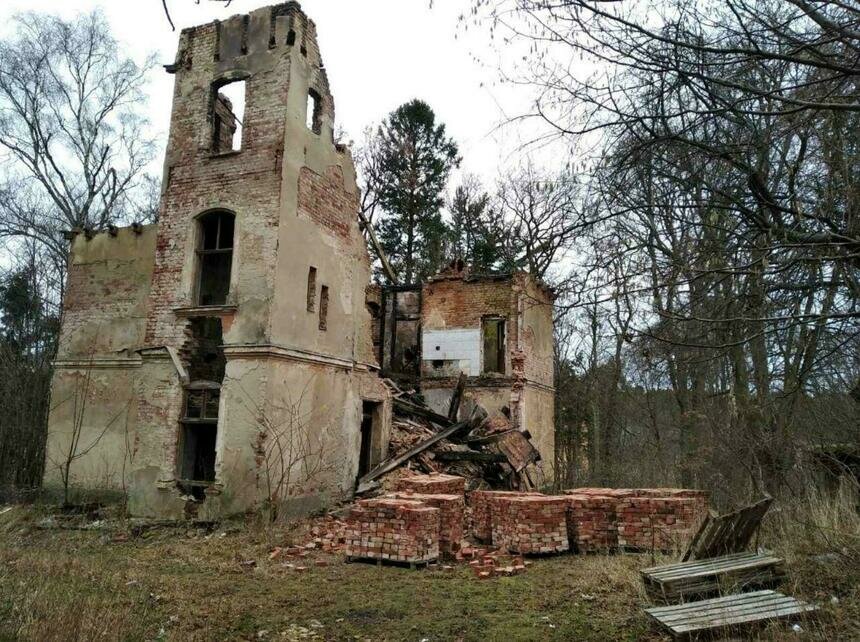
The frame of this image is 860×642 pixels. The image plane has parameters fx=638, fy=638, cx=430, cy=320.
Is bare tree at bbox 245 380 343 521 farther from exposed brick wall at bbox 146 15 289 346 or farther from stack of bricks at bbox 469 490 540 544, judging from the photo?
stack of bricks at bbox 469 490 540 544

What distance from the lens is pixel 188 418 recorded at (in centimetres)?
1296

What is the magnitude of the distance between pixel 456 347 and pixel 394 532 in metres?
12.3

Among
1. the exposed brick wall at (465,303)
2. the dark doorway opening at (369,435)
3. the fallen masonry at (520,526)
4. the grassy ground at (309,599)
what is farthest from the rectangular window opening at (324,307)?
the exposed brick wall at (465,303)

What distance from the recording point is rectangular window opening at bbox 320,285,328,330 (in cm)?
1412

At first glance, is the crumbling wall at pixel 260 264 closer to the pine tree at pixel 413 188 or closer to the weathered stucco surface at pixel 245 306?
the weathered stucco surface at pixel 245 306

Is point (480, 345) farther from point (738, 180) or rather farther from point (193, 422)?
point (738, 180)

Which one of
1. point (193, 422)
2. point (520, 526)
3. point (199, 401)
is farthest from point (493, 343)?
point (520, 526)

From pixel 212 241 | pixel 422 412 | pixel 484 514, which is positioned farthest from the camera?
pixel 422 412

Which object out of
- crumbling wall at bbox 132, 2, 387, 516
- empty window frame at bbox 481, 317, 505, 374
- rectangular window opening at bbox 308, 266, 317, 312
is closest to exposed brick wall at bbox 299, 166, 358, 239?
crumbling wall at bbox 132, 2, 387, 516

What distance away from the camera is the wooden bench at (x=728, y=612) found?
4.96m

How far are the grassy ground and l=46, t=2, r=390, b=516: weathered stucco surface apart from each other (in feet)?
8.92

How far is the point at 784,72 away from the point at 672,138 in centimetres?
115

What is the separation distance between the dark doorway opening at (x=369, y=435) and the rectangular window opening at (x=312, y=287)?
10.2 feet

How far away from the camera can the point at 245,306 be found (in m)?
12.6
